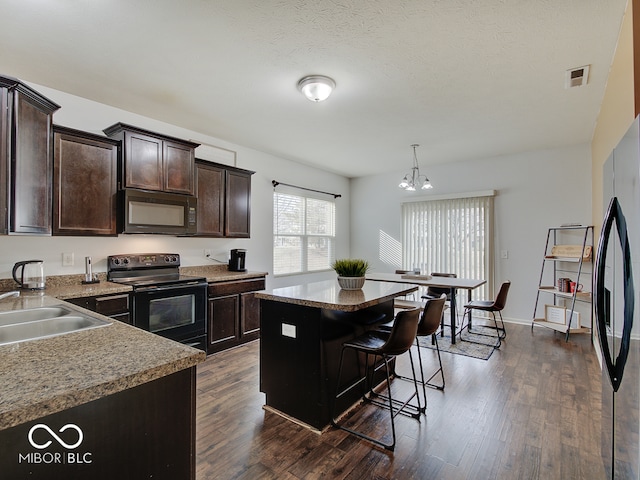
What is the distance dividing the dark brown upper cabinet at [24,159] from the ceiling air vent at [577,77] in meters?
3.93

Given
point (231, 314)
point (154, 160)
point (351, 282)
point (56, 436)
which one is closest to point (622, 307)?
point (351, 282)

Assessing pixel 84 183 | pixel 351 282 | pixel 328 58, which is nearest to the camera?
pixel 328 58

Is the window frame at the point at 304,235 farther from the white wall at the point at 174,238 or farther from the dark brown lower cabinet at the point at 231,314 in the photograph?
the dark brown lower cabinet at the point at 231,314

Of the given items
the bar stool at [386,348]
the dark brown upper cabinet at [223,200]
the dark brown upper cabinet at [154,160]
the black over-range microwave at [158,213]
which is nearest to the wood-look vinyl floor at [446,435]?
the bar stool at [386,348]

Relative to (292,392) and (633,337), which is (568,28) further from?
(292,392)

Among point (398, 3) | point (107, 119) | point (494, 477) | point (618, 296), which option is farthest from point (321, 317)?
point (107, 119)

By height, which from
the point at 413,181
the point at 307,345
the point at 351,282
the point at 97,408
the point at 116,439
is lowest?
the point at 307,345

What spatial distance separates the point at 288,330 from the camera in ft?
7.80

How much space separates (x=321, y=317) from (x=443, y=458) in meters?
1.10

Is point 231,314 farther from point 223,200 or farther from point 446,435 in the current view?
point 446,435

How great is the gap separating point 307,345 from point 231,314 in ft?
6.19

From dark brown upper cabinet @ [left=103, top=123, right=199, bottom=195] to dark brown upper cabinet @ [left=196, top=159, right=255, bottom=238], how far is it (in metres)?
0.22

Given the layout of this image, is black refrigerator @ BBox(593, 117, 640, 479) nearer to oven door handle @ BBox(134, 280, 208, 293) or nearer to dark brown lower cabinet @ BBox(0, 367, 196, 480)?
dark brown lower cabinet @ BBox(0, 367, 196, 480)

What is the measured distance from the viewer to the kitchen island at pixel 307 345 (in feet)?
7.35
